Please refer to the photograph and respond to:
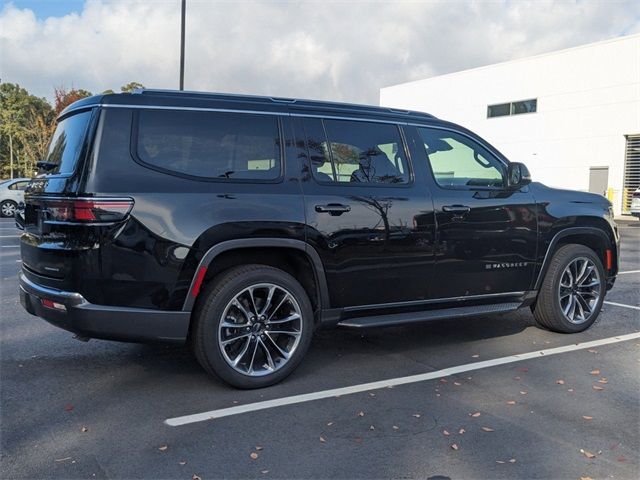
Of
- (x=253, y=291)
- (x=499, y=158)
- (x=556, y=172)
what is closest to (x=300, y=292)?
(x=253, y=291)

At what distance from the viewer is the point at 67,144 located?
4035 mm

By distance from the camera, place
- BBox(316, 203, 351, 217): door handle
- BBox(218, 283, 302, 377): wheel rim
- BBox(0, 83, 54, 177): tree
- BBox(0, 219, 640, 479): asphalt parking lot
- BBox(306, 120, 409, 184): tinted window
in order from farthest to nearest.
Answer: BBox(0, 83, 54, 177): tree
BBox(306, 120, 409, 184): tinted window
BBox(316, 203, 351, 217): door handle
BBox(218, 283, 302, 377): wheel rim
BBox(0, 219, 640, 479): asphalt parking lot

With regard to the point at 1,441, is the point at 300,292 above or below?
above

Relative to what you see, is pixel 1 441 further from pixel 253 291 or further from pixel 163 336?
pixel 253 291

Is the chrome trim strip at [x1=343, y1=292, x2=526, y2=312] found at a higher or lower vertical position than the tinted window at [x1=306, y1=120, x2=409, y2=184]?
lower

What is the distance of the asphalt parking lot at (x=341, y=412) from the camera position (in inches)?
122

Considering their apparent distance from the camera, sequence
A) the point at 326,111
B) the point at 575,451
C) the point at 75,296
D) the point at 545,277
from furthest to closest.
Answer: the point at 545,277 < the point at 326,111 < the point at 75,296 < the point at 575,451

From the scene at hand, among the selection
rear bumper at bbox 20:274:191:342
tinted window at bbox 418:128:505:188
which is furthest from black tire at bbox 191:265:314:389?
tinted window at bbox 418:128:505:188

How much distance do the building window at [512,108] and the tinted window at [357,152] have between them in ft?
92.3

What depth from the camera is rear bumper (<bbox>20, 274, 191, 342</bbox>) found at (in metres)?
3.67

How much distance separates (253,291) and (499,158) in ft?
8.87

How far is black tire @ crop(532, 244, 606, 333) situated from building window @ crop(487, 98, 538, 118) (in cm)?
2685

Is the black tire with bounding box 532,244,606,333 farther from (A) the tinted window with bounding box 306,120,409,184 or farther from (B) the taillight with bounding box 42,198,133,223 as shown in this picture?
(B) the taillight with bounding box 42,198,133,223

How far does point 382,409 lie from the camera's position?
382 centimetres
